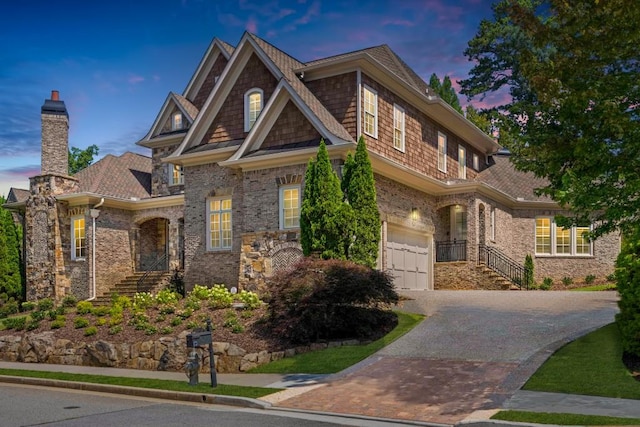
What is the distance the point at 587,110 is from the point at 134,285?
70.9ft

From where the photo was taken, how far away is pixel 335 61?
22.4 meters

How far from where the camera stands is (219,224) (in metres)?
24.5

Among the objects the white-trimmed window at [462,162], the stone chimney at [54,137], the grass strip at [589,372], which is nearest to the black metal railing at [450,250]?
the white-trimmed window at [462,162]

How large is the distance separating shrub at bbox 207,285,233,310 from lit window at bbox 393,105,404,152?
27.9 feet

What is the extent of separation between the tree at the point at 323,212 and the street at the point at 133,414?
321 inches

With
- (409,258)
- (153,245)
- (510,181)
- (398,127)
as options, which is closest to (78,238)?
(153,245)

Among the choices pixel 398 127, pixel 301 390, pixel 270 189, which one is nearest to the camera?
pixel 301 390

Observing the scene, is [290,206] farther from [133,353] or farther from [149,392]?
[149,392]

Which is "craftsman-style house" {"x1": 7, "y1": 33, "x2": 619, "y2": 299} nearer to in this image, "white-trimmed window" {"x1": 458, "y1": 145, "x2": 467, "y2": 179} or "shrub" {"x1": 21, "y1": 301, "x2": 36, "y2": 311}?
"white-trimmed window" {"x1": 458, "y1": 145, "x2": 467, "y2": 179}

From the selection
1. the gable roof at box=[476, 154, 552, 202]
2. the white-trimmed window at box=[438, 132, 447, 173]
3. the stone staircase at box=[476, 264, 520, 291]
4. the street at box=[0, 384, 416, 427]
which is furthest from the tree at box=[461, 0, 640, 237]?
the gable roof at box=[476, 154, 552, 202]

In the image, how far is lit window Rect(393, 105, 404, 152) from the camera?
2470cm

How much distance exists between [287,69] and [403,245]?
7796 mm

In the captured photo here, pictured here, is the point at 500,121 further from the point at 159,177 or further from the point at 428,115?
the point at 159,177

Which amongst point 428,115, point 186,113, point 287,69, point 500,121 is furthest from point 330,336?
point 186,113
